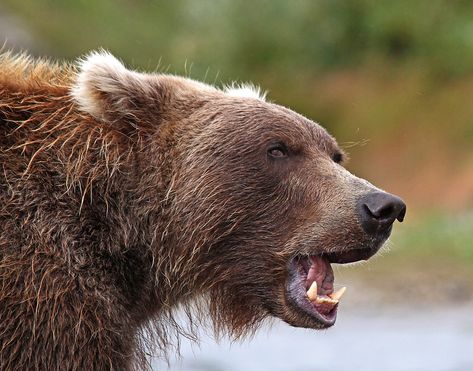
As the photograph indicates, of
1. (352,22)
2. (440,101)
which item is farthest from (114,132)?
(352,22)

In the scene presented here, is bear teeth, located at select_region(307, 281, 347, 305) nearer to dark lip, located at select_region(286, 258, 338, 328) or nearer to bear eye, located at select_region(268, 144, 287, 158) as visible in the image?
dark lip, located at select_region(286, 258, 338, 328)

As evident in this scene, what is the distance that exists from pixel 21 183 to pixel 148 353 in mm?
1316

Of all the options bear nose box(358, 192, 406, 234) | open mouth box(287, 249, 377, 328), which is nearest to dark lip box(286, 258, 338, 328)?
open mouth box(287, 249, 377, 328)

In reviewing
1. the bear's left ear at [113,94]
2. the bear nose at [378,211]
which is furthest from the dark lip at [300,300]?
the bear's left ear at [113,94]

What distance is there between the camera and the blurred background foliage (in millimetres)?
22156

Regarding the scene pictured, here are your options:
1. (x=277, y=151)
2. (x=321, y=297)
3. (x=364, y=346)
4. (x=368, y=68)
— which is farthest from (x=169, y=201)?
(x=368, y=68)

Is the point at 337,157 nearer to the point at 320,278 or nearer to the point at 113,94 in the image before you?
the point at 320,278

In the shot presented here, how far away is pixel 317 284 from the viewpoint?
6.38 m

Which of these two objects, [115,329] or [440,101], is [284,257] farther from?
[440,101]

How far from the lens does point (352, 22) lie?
84.7ft

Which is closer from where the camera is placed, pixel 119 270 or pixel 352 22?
pixel 119 270

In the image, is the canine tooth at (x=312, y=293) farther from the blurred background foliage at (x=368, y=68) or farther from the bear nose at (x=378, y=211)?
the blurred background foliage at (x=368, y=68)

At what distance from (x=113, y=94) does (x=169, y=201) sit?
717 mm

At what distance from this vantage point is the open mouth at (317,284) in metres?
6.29
